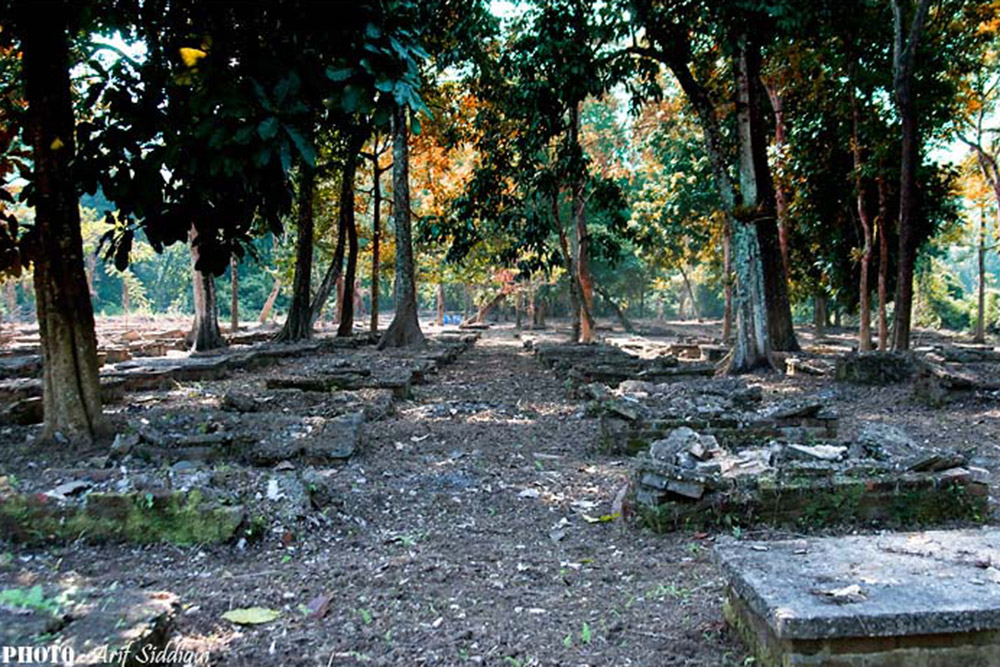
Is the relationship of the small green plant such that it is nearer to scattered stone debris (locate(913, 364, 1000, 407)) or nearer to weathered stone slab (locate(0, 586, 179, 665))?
weathered stone slab (locate(0, 586, 179, 665))

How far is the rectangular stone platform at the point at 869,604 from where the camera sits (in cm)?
233

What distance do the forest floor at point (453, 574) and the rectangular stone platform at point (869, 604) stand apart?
1.01ft

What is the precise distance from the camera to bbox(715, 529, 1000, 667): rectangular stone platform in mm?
2330

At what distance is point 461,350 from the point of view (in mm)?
18828

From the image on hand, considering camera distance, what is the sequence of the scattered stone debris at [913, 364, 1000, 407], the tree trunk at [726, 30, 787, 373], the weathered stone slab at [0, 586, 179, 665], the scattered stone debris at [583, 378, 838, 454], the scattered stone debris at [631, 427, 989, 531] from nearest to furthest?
the weathered stone slab at [0, 586, 179, 665] < the scattered stone debris at [631, 427, 989, 531] < the scattered stone debris at [583, 378, 838, 454] < the scattered stone debris at [913, 364, 1000, 407] < the tree trunk at [726, 30, 787, 373]

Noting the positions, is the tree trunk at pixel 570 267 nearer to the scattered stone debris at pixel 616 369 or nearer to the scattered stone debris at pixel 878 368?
the scattered stone debris at pixel 616 369

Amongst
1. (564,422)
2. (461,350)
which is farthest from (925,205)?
(564,422)

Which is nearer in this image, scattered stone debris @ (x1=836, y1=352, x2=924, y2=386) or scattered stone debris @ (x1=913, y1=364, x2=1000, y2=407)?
scattered stone debris @ (x1=913, y1=364, x2=1000, y2=407)

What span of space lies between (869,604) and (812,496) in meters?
2.00

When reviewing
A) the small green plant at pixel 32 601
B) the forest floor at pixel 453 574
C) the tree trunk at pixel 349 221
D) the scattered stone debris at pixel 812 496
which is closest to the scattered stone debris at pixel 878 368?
the forest floor at pixel 453 574

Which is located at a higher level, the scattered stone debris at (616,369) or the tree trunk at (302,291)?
the tree trunk at (302,291)

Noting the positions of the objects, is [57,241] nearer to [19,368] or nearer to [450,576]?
[450,576]

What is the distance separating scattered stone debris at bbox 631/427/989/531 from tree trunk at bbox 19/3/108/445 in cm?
439

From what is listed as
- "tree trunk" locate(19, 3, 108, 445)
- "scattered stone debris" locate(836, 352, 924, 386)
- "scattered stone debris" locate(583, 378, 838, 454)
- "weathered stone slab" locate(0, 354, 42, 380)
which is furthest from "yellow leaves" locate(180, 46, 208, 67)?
"scattered stone debris" locate(836, 352, 924, 386)
